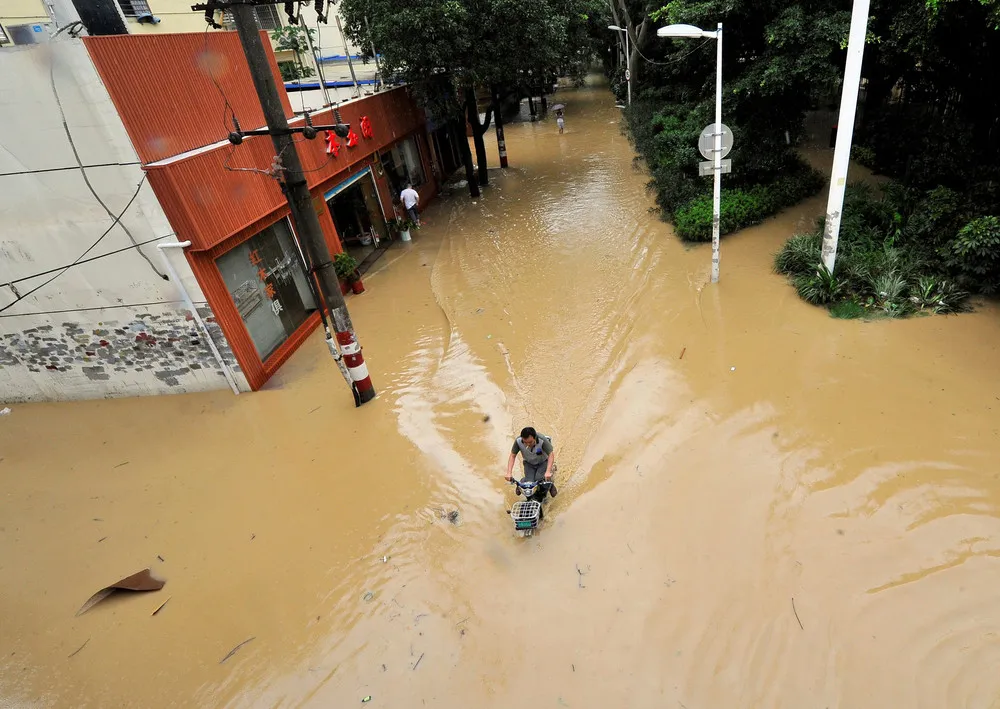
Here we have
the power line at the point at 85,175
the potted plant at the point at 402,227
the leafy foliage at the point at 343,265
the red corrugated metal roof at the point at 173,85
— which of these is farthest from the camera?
the potted plant at the point at 402,227

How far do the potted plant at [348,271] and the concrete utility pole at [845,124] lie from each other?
914cm

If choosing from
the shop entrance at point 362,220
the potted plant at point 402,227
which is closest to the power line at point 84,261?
the shop entrance at point 362,220

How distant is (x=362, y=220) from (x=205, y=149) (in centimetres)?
682

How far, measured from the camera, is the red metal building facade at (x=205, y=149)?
726 centimetres

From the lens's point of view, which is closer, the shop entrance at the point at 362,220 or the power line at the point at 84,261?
the power line at the point at 84,261

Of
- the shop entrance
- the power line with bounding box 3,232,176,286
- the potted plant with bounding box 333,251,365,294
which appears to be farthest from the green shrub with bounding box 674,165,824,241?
the power line with bounding box 3,232,176,286

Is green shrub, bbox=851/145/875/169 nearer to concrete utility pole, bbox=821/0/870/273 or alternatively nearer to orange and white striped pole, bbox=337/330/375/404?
concrete utility pole, bbox=821/0/870/273

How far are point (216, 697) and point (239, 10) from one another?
696 centimetres

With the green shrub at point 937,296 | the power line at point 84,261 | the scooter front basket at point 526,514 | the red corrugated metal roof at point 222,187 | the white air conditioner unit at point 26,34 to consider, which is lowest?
the green shrub at point 937,296

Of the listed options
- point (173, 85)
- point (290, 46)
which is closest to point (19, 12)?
point (290, 46)

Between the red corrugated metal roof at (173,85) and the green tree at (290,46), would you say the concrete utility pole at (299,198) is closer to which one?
the red corrugated metal roof at (173,85)

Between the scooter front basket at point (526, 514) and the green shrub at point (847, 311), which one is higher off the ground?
the scooter front basket at point (526, 514)

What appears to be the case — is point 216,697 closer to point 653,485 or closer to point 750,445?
point 653,485

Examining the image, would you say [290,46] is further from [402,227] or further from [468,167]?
[402,227]
